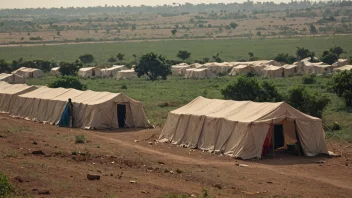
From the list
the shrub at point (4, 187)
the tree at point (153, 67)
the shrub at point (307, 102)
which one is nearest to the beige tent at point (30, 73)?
the tree at point (153, 67)

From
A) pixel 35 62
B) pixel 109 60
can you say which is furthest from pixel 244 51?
pixel 35 62

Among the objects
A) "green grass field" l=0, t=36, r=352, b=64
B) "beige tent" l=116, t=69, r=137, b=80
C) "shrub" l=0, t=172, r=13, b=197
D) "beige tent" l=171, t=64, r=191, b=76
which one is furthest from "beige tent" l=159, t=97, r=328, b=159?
"green grass field" l=0, t=36, r=352, b=64

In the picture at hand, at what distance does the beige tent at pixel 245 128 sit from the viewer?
82.3 ft

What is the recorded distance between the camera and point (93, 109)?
33.8 m

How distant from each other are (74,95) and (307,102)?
10.6 meters

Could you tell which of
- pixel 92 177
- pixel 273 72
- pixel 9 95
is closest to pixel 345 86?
pixel 9 95

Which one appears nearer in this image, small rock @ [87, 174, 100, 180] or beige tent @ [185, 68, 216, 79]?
small rock @ [87, 174, 100, 180]

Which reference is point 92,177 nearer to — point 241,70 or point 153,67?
point 153,67

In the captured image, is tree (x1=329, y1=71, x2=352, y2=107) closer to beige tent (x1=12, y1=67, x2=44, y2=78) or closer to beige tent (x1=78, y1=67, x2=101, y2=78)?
beige tent (x1=78, y1=67, x2=101, y2=78)

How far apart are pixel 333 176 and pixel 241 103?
657cm

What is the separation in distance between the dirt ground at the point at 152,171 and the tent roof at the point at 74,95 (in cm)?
587

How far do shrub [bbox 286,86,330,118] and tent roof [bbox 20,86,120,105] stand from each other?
771cm

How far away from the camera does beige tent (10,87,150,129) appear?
111ft

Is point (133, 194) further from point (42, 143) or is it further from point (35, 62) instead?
point (35, 62)
